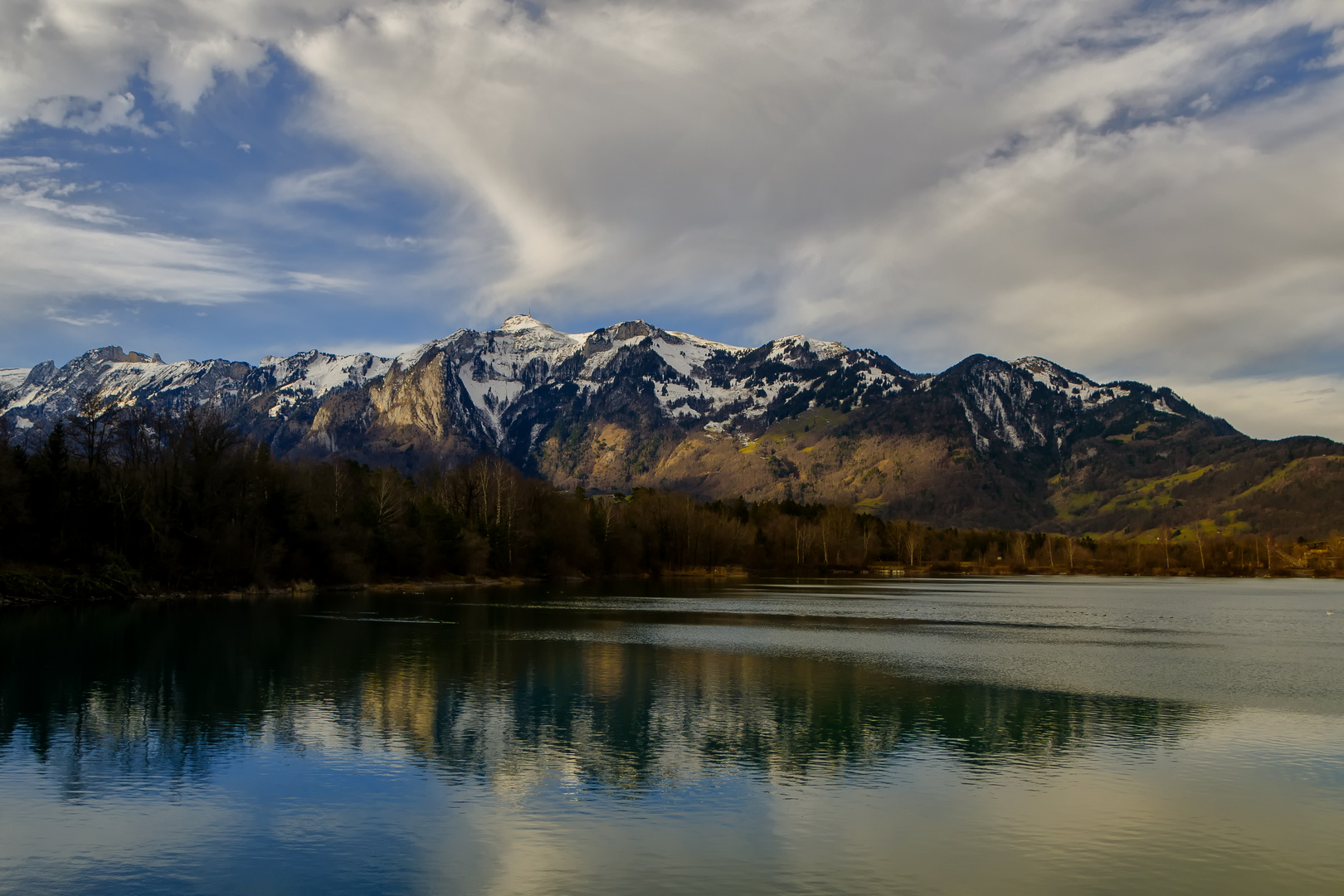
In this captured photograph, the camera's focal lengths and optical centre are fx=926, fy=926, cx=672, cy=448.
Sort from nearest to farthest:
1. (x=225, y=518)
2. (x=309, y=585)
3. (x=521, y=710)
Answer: (x=521, y=710) → (x=225, y=518) → (x=309, y=585)

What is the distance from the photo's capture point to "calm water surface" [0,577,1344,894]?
1717 cm

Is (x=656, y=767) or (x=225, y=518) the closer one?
(x=656, y=767)

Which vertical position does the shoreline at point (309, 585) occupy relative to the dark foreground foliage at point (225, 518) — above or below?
below

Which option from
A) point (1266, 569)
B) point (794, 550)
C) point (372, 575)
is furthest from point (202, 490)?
point (1266, 569)

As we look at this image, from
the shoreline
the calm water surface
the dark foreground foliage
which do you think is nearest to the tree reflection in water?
the calm water surface

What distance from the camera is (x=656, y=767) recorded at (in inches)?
967

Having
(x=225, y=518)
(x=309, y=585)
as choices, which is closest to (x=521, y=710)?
(x=225, y=518)

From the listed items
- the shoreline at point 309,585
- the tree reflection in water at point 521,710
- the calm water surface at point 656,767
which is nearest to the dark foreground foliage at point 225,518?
the shoreline at point 309,585

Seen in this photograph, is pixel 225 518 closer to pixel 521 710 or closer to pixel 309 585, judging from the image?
pixel 309 585

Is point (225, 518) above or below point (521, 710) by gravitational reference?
above

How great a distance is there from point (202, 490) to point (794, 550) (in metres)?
135

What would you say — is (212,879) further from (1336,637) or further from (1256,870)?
(1336,637)

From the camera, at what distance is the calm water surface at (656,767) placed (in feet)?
56.3

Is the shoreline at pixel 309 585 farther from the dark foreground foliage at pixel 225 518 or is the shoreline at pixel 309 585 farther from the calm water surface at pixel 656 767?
the calm water surface at pixel 656 767
